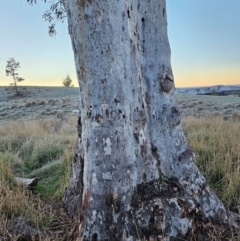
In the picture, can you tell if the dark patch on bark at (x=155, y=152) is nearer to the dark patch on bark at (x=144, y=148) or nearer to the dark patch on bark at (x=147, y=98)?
the dark patch on bark at (x=144, y=148)

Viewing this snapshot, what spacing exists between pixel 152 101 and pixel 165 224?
1.16 m

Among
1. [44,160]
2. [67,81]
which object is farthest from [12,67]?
[44,160]

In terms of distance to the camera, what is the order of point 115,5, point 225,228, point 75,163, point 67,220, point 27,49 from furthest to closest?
point 27,49, point 75,163, point 67,220, point 225,228, point 115,5

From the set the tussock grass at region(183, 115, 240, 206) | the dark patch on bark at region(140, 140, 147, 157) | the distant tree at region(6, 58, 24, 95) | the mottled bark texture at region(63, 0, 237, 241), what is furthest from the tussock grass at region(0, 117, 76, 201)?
the distant tree at region(6, 58, 24, 95)

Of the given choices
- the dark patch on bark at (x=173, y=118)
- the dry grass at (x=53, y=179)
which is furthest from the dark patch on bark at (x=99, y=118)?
the dry grass at (x=53, y=179)

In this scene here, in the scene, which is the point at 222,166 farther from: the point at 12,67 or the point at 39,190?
the point at 12,67

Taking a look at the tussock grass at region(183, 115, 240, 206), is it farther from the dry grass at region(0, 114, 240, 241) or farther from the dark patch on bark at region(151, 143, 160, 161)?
the dark patch on bark at region(151, 143, 160, 161)

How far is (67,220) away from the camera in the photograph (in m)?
3.21

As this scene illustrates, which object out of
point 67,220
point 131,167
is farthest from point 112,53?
point 67,220

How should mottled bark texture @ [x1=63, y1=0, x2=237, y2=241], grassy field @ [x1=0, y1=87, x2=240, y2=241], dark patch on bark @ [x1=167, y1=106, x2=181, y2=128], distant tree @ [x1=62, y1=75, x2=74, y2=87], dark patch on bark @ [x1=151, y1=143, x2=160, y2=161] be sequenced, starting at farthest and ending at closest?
1. distant tree @ [x1=62, y1=75, x2=74, y2=87]
2. grassy field @ [x1=0, y1=87, x2=240, y2=241]
3. dark patch on bark @ [x1=167, y1=106, x2=181, y2=128]
4. dark patch on bark @ [x1=151, y1=143, x2=160, y2=161]
5. mottled bark texture @ [x1=63, y1=0, x2=237, y2=241]

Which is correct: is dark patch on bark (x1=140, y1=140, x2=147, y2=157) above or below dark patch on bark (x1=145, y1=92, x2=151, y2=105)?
below

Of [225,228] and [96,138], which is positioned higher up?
[96,138]

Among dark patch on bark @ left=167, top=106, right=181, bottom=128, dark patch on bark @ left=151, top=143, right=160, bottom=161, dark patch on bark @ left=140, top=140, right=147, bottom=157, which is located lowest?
dark patch on bark @ left=151, top=143, right=160, bottom=161

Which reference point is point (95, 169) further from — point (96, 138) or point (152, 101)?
point (152, 101)
